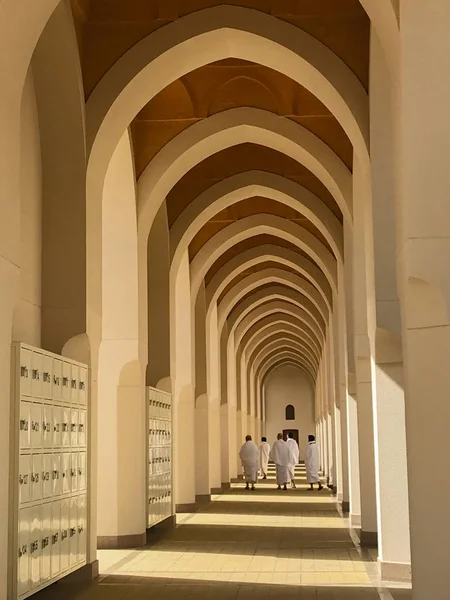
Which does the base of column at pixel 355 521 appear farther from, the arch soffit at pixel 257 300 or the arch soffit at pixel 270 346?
the arch soffit at pixel 270 346

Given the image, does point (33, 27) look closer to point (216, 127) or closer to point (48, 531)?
point (48, 531)

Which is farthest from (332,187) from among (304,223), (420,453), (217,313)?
(217,313)

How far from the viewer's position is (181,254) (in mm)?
15148

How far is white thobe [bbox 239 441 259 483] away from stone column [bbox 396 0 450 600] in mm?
17632

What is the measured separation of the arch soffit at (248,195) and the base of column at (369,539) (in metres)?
4.51

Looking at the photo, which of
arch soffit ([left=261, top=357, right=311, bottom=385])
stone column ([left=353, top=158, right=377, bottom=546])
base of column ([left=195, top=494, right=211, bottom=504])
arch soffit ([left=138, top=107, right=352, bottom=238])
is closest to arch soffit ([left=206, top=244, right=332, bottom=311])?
base of column ([left=195, top=494, right=211, bottom=504])

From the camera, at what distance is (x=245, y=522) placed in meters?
15.7

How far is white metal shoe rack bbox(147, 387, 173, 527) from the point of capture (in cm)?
1305

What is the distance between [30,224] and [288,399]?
4123 centimetres

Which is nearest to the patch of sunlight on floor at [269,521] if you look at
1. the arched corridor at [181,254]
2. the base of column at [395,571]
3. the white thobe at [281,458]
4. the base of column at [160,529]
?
the arched corridor at [181,254]

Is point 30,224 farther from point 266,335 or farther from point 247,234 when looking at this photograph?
point 266,335

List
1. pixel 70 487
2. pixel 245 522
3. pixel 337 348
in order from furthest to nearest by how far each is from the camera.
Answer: pixel 337 348 < pixel 245 522 < pixel 70 487

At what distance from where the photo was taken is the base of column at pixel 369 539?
12.2m

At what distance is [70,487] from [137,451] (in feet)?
11.3
